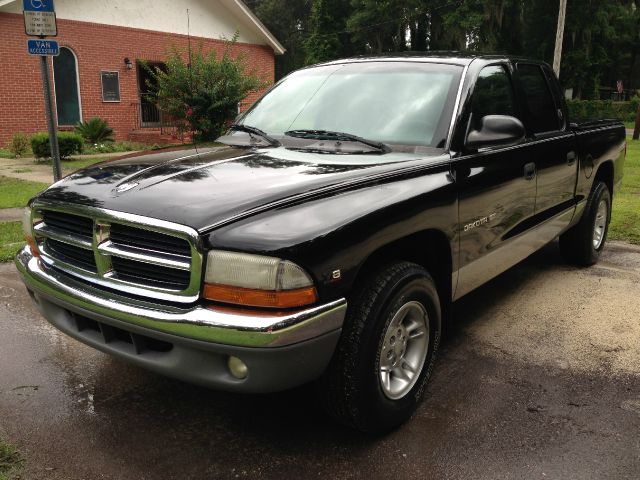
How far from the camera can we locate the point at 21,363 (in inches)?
143

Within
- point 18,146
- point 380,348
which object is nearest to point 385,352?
point 380,348

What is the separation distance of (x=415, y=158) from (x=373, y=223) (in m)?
0.74

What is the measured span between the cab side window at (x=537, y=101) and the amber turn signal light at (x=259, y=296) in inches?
105

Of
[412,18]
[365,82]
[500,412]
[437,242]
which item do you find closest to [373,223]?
[437,242]

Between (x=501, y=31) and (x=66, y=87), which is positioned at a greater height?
(x=501, y=31)

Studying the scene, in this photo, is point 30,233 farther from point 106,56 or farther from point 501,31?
point 501,31

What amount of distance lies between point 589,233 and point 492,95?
220 centimetres

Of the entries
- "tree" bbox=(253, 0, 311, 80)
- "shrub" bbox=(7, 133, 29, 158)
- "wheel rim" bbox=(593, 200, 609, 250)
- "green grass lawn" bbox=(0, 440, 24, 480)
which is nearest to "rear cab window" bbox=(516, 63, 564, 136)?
"wheel rim" bbox=(593, 200, 609, 250)

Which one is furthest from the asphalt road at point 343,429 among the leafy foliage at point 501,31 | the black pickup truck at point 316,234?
the leafy foliage at point 501,31

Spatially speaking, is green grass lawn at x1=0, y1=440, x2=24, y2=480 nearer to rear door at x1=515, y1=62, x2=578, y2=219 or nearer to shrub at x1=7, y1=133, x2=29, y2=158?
rear door at x1=515, y1=62, x2=578, y2=219

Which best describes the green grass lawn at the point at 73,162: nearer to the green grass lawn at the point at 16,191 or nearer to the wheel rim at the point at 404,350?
the green grass lawn at the point at 16,191

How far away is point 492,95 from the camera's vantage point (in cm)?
388

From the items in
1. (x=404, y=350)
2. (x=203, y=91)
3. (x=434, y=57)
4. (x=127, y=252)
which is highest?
(x=434, y=57)

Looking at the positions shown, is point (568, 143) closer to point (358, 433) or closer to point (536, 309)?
point (536, 309)
